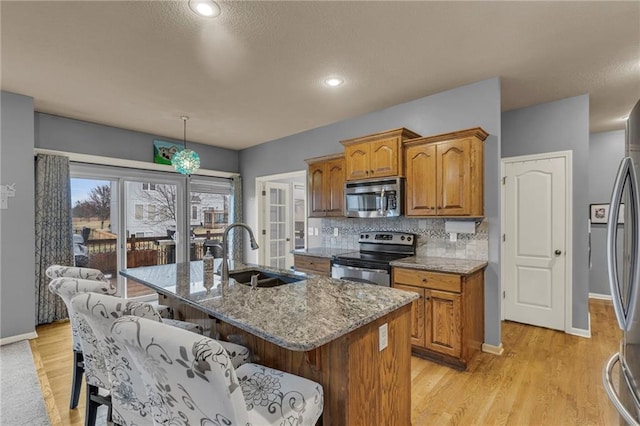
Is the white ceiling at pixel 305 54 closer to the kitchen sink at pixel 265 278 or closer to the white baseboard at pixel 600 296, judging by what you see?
the kitchen sink at pixel 265 278

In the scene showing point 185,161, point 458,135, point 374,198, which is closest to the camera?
point 458,135

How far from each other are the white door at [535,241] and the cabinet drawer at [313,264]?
230cm

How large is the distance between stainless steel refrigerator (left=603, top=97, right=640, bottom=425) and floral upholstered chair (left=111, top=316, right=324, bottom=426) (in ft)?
4.42

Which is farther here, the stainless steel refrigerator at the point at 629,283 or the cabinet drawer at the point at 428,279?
the cabinet drawer at the point at 428,279

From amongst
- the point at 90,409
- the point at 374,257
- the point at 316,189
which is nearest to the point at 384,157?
the point at 374,257

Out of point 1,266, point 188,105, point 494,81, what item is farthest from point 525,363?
point 1,266

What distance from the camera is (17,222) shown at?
11.2ft

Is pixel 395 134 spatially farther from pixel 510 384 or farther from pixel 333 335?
pixel 333 335

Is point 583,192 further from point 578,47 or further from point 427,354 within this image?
point 427,354

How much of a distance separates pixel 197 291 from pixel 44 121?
395cm

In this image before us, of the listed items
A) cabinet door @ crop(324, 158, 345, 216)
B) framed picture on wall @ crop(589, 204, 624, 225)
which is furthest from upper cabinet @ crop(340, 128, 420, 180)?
framed picture on wall @ crop(589, 204, 624, 225)

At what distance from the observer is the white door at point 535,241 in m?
3.58

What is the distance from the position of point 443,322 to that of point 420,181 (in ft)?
4.63

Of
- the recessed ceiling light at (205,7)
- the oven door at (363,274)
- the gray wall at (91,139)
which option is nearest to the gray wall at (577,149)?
the oven door at (363,274)
